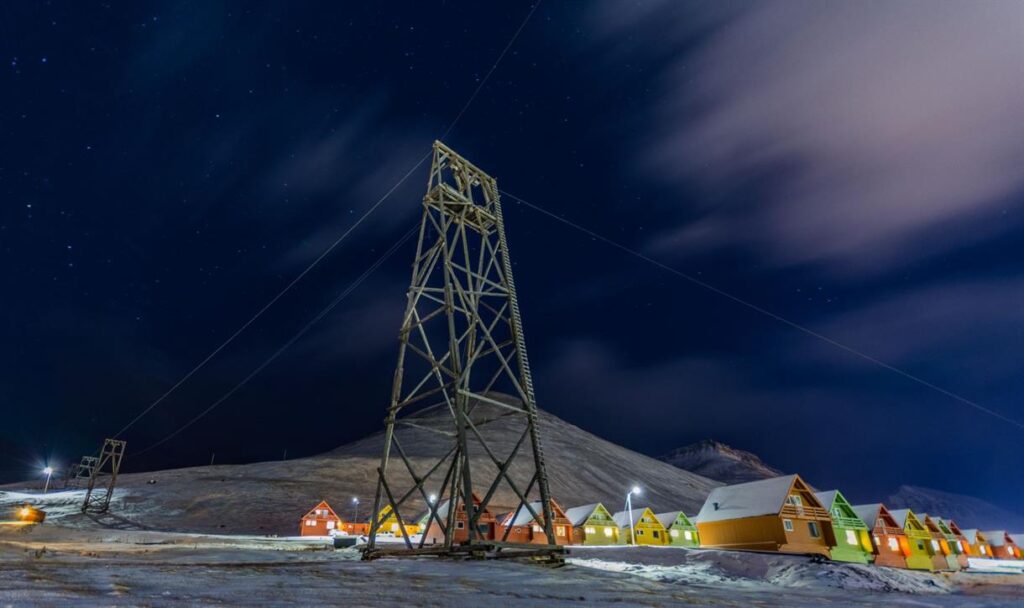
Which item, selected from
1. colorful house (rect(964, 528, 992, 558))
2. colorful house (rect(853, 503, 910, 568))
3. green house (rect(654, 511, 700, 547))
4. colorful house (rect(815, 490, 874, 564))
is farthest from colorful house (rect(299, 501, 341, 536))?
colorful house (rect(964, 528, 992, 558))

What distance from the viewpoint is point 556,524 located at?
5134 centimetres

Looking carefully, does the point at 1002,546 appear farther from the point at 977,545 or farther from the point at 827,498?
the point at 827,498

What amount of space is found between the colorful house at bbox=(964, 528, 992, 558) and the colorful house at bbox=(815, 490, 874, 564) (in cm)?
3710

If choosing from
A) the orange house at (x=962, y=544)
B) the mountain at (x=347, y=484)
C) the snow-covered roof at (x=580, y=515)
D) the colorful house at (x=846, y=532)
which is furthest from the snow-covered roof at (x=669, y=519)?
the orange house at (x=962, y=544)

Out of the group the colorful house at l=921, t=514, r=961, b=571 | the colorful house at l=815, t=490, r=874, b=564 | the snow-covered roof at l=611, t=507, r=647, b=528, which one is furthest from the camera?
the snow-covered roof at l=611, t=507, r=647, b=528

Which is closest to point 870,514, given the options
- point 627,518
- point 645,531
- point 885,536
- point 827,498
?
point 885,536

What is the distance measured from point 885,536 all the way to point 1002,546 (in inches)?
1713

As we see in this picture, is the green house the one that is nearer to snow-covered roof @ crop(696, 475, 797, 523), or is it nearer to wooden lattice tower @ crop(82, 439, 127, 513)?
snow-covered roof @ crop(696, 475, 797, 523)

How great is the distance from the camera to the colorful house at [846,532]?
38.5m

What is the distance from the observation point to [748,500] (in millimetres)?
39875

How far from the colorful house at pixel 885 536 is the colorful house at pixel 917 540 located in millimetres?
906

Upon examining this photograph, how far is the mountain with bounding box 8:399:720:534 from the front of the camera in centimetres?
6325

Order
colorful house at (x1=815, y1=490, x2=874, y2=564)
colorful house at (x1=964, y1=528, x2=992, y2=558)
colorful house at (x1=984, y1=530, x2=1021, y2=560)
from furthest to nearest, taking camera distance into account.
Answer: colorful house at (x1=984, y1=530, x2=1021, y2=560)
colorful house at (x1=964, y1=528, x2=992, y2=558)
colorful house at (x1=815, y1=490, x2=874, y2=564)

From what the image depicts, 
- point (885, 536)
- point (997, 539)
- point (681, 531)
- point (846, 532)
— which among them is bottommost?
point (997, 539)
